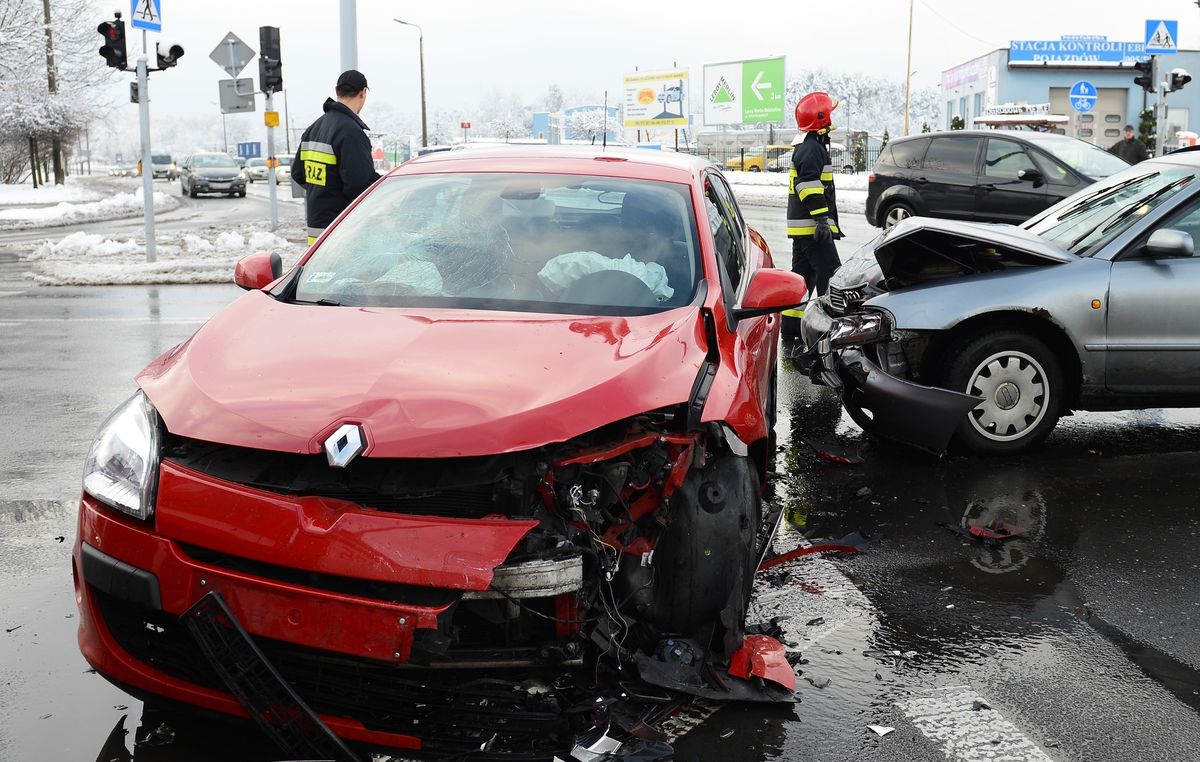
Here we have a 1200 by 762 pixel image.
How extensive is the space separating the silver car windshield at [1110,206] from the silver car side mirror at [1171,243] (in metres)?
0.34

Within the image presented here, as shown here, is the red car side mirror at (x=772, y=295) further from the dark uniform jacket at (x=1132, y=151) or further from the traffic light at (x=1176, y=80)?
the traffic light at (x=1176, y=80)

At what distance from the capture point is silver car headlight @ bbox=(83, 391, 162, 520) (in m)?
2.90

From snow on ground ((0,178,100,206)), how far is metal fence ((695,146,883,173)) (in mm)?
26068

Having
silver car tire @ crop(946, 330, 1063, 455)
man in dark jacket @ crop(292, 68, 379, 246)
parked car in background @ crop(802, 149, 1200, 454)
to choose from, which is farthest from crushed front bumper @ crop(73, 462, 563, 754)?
man in dark jacket @ crop(292, 68, 379, 246)

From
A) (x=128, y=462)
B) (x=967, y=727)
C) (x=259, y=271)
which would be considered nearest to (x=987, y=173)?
(x=259, y=271)

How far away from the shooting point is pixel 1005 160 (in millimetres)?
15281

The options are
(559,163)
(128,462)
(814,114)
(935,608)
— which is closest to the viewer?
(128,462)

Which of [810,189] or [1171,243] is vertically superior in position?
[810,189]

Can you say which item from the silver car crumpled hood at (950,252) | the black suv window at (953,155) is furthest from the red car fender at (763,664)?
the black suv window at (953,155)

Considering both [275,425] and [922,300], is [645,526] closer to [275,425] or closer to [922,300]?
[275,425]

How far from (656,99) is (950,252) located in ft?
224

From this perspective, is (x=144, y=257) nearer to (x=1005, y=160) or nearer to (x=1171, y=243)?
(x=1005, y=160)

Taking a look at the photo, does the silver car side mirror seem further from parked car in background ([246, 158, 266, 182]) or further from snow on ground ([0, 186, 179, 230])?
parked car in background ([246, 158, 266, 182])

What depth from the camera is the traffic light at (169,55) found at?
15.0m
